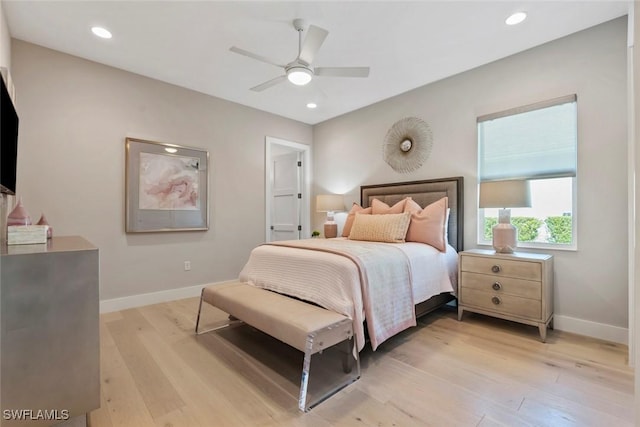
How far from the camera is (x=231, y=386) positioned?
180 cm

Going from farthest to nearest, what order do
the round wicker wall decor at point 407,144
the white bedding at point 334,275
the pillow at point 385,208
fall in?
the round wicker wall decor at point 407,144, the pillow at point 385,208, the white bedding at point 334,275

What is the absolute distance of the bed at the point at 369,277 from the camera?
2.02m

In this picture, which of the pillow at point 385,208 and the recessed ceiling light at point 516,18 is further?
the pillow at point 385,208

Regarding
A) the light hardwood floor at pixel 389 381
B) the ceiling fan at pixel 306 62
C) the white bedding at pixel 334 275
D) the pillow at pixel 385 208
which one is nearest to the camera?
the light hardwood floor at pixel 389 381

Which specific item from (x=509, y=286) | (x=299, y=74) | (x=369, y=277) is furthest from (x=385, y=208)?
(x=299, y=74)

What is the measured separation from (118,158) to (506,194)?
13.0 ft

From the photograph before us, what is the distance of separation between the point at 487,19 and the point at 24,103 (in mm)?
4140

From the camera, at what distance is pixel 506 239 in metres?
2.72

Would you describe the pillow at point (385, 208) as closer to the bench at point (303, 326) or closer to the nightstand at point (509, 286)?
the nightstand at point (509, 286)

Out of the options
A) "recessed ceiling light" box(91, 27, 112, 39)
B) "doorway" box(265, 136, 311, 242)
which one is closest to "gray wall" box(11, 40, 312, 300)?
"recessed ceiling light" box(91, 27, 112, 39)

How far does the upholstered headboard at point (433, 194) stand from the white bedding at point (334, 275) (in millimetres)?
274

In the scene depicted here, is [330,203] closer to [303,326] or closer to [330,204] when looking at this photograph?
[330,204]

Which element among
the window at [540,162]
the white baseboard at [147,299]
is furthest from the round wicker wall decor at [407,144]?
the white baseboard at [147,299]

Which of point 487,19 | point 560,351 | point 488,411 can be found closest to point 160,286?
point 488,411
